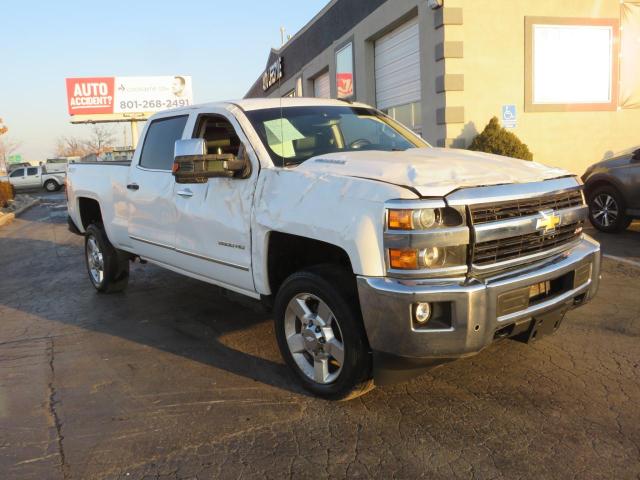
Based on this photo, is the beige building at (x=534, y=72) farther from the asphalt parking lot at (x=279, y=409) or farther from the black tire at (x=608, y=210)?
the asphalt parking lot at (x=279, y=409)

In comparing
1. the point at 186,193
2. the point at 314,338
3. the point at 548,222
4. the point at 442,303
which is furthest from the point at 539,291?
the point at 186,193

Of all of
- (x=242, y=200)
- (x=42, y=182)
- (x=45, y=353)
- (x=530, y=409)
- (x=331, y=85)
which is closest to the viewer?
(x=530, y=409)

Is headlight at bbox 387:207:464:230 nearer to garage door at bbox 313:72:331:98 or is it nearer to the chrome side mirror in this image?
the chrome side mirror

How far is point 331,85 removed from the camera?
1897 cm

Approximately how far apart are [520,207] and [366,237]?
0.93 meters

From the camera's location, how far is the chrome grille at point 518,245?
3006 mm

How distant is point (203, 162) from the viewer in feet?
12.6

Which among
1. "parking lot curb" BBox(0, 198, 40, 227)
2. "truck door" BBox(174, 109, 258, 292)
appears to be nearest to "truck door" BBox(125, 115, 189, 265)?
"truck door" BBox(174, 109, 258, 292)

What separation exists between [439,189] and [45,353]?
11.9 ft

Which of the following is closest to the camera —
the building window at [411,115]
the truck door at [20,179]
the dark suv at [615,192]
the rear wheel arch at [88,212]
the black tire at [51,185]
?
the rear wheel arch at [88,212]

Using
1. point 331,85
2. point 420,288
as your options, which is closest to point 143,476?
point 420,288

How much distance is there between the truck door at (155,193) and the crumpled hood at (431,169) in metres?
1.75

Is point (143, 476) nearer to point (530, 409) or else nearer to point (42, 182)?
point (530, 409)

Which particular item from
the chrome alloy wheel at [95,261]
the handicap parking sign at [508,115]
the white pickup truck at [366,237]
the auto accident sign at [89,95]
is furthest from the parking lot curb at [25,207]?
the auto accident sign at [89,95]
